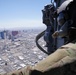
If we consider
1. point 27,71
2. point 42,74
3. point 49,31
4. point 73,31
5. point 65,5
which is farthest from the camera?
point 49,31

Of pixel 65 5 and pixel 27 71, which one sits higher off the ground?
pixel 65 5

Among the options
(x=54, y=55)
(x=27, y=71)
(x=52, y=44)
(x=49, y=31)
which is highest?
(x=54, y=55)

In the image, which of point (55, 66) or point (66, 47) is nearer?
point (55, 66)

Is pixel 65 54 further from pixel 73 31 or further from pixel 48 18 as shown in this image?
pixel 48 18

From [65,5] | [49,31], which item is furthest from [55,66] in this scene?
[49,31]

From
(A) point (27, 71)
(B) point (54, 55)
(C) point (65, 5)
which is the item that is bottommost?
(A) point (27, 71)

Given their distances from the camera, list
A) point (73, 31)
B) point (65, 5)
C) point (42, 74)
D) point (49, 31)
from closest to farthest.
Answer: point (42, 74), point (73, 31), point (65, 5), point (49, 31)

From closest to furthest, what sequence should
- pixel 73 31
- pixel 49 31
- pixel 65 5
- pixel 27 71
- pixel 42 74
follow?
pixel 42 74, pixel 27 71, pixel 73 31, pixel 65 5, pixel 49 31

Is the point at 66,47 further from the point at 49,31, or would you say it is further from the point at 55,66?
the point at 49,31

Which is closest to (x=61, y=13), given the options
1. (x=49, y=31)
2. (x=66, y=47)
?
(x=66, y=47)
